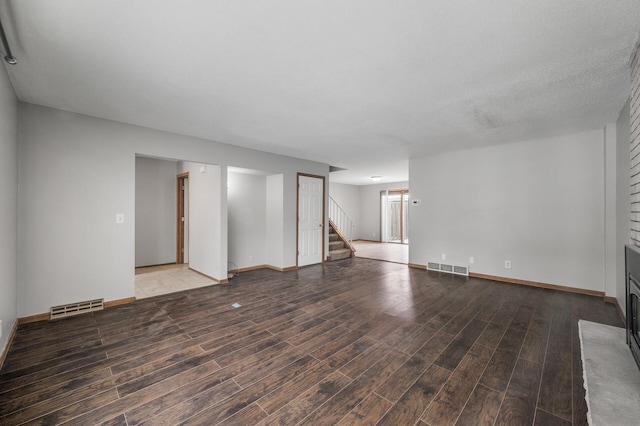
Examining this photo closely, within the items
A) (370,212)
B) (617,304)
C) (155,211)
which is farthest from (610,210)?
(155,211)

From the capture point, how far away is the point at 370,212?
1195 cm

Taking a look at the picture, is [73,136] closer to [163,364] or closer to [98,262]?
[98,262]

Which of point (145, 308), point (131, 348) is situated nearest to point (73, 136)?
point (145, 308)

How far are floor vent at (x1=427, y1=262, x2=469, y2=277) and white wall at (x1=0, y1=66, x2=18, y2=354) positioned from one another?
20.8ft

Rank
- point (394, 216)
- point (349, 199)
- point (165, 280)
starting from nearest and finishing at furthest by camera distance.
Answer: point (165, 280)
point (394, 216)
point (349, 199)

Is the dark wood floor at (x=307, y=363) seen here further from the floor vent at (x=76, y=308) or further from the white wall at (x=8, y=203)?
the white wall at (x=8, y=203)

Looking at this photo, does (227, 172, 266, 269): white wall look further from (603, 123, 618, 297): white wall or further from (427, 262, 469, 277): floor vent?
(603, 123, 618, 297): white wall

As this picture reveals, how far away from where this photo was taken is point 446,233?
224 inches

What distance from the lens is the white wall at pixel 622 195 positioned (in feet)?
10.3

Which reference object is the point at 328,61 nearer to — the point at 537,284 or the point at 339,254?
the point at 537,284

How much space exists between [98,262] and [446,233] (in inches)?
240

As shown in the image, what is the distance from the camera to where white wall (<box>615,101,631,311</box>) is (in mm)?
3138

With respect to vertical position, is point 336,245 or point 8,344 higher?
point 336,245

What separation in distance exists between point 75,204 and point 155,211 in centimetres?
311
